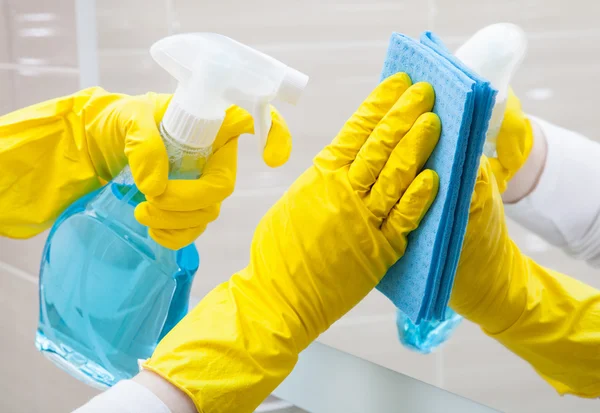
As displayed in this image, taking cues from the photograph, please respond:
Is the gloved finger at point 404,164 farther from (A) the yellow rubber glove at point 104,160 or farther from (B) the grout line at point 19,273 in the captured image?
(B) the grout line at point 19,273

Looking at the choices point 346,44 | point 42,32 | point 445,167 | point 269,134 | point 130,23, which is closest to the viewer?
point 445,167

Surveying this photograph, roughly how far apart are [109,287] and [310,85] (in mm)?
383

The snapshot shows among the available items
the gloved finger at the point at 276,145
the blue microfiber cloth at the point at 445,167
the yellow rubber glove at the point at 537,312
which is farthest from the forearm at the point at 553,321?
the gloved finger at the point at 276,145

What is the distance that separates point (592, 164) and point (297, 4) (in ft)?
1.43

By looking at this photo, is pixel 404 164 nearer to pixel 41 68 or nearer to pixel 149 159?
pixel 149 159

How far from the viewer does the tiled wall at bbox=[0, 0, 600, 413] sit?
0.62m

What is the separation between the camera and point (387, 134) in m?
0.51

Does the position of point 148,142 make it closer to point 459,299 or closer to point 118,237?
point 118,237

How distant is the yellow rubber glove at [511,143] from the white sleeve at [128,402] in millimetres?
364

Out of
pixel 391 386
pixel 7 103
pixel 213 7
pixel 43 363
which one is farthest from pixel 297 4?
pixel 43 363

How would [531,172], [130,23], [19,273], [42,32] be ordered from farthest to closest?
1. [19,273]
2. [42,32]
3. [130,23]
4. [531,172]

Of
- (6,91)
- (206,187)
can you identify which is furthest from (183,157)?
(6,91)

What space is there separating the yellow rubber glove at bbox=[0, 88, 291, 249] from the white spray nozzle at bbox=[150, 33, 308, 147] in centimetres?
3

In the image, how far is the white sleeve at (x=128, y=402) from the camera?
50cm
